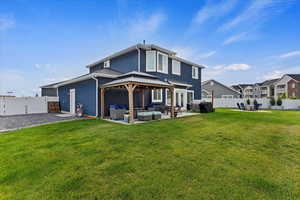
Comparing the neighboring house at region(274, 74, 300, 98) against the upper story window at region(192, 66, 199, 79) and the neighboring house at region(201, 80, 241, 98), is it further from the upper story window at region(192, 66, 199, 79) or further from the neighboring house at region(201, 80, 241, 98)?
the upper story window at region(192, 66, 199, 79)

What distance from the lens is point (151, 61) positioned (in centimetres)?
1173

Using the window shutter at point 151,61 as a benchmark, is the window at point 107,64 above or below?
above

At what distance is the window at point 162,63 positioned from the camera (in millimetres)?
12188

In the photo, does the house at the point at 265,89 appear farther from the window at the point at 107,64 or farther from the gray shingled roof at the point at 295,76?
the window at the point at 107,64

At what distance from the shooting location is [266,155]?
3377mm

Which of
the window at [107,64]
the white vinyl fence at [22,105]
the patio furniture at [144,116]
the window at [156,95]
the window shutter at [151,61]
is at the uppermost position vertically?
the window at [107,64]

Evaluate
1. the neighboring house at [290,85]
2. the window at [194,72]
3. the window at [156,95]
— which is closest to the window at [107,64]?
the window at [156,95]

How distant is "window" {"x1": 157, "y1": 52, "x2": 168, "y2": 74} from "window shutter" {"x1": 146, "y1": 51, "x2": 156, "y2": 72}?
0.57 metres

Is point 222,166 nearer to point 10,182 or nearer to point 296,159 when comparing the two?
point 296,159

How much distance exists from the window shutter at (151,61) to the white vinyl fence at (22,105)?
465 inches

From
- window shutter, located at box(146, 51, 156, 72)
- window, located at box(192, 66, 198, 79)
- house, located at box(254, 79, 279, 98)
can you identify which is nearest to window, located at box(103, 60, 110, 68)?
window shutter, located at box(146, 51, 156, 72)

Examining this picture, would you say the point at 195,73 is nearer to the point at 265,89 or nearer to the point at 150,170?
the point at 150,170

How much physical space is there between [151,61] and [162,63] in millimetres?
1381

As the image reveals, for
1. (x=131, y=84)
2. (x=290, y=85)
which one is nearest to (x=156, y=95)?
(x=131, y=84)
